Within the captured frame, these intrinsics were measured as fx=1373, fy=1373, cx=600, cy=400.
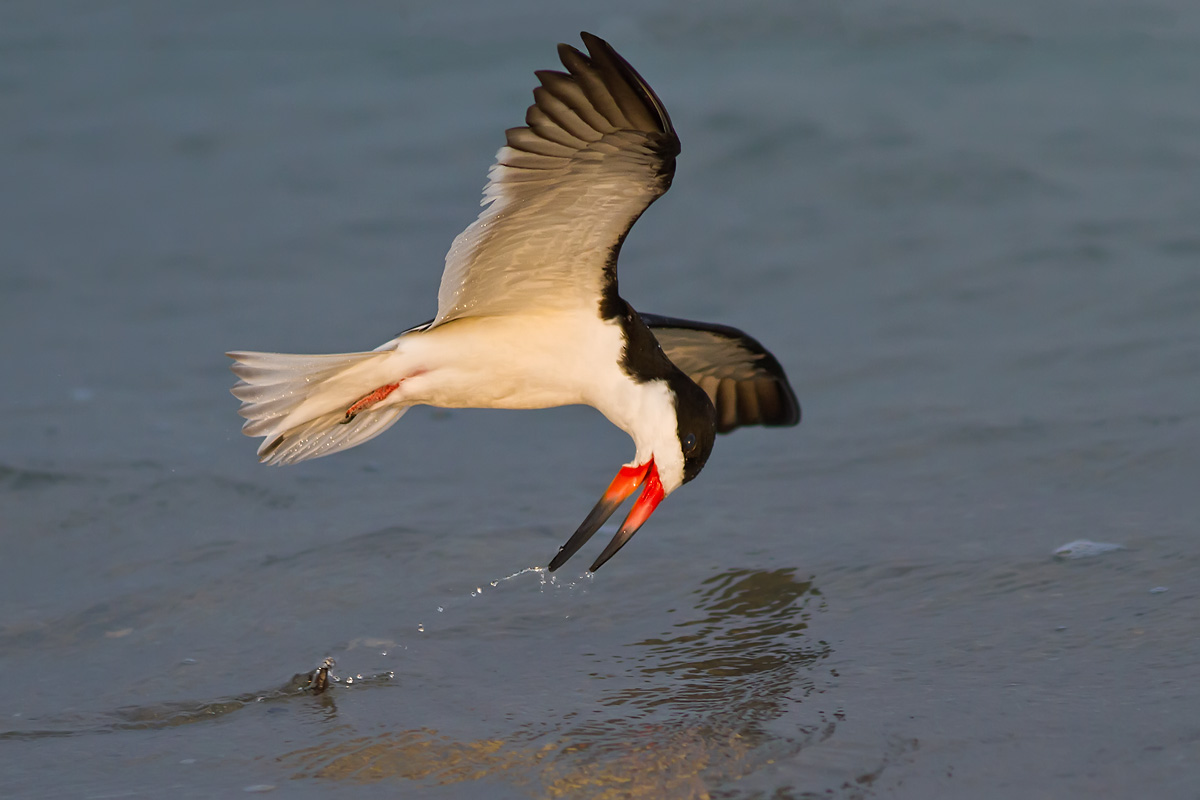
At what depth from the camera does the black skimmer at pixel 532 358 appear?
11.3 feet

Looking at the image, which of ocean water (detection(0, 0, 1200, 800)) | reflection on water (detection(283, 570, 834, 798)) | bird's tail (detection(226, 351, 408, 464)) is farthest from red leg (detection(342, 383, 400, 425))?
reflection on water (detection(283, 570, 834, 798))

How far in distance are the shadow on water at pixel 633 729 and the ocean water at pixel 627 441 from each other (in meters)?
0.01

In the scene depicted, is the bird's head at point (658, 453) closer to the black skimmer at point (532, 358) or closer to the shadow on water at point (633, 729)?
the black skimmer at point (532, 358)

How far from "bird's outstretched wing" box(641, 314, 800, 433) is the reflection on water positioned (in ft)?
4.54

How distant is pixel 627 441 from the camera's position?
562 centimetres

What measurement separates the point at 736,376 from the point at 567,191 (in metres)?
1.96

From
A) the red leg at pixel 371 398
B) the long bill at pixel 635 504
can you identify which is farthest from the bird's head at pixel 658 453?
the red leg at pixel 371 398

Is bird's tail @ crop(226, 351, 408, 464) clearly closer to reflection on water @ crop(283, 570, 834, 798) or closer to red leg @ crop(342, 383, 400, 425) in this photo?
red leg @ crop(342, 383, 400, 425)

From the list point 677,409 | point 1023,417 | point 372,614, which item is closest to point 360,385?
point 372,614

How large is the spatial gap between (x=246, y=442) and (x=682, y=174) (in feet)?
11.5

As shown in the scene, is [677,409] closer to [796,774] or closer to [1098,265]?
[796,774]

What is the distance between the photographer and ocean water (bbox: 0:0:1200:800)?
324 cm

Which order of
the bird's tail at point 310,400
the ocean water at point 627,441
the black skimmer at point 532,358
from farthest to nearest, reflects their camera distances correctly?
the bird's tail at point 310,400 < the black skimmer at point 532,358 < the ocean water at point 627,441

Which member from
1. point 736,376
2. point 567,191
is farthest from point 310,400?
point 736,376
